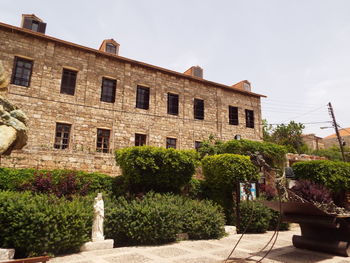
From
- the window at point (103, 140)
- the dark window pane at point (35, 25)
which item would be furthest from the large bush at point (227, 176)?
the dark window pane at point (35, 25)

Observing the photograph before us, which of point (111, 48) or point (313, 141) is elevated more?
point (111, 48)

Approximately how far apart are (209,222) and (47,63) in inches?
487

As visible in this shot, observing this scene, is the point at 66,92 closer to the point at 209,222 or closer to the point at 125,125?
the point at 125,125

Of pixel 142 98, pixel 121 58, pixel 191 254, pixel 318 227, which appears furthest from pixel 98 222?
pixel 121 58

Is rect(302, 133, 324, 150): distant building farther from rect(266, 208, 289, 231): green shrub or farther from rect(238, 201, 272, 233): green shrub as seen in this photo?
rect(238, 201, 272, 233): green shrub

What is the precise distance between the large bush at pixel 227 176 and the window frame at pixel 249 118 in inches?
396

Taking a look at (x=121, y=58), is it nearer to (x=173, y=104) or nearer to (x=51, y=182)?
(x=173, y=104)

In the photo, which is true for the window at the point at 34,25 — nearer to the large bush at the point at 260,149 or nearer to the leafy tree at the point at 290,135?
the large bush at the point at 260,149

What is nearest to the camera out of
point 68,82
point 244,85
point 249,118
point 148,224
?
point 148,224

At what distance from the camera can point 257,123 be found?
68.9 ft

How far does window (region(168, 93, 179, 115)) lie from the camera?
57.5ft

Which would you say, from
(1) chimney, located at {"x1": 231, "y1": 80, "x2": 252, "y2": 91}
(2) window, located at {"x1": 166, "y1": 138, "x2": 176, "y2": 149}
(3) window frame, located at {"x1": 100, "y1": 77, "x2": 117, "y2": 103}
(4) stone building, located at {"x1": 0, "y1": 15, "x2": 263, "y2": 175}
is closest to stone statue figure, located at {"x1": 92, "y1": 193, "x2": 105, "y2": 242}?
(4) stone building, located at {"x1": 0, "y1": 15, "x2": 263, "y2": 175}

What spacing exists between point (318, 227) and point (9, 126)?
7223 millimetres

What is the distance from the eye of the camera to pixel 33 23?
48.1ft
